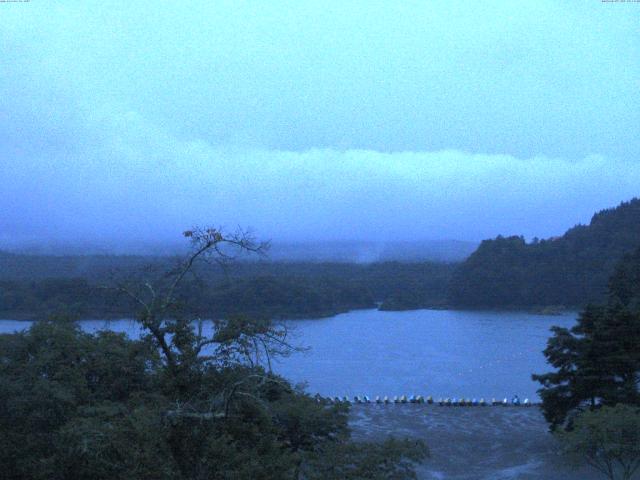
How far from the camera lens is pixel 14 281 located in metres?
26.9

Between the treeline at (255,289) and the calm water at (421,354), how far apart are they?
3.59ft

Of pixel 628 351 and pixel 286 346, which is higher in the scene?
pixel 286 346

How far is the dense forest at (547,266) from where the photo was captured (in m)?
51.8

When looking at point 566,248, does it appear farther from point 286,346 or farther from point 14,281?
point 286,346

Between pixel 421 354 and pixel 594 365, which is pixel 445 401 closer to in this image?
pixel 594 365

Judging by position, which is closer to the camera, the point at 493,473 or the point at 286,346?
the point at 286,346

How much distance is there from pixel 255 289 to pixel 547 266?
3358cm

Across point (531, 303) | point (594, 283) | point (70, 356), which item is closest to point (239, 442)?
point (70, 356)

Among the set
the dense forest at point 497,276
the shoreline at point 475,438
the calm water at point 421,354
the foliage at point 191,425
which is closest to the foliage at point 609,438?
the shoreline at point 475,438

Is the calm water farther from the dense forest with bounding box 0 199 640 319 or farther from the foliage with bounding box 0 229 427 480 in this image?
the foliage with bounding box 0 229 427 480

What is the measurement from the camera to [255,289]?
26.4m

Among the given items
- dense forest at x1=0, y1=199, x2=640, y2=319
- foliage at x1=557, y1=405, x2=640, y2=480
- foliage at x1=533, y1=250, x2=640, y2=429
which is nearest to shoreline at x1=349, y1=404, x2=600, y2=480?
foliage at x1=557, y1=405, x2=640, y2=480

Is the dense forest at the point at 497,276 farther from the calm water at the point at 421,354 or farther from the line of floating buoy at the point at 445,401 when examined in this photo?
the line of floating buoy at the point at 445,401

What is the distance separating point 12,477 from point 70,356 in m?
1.88
